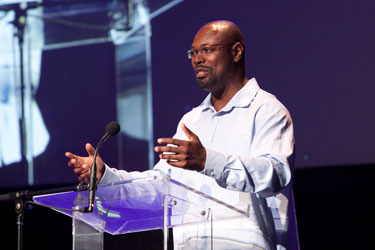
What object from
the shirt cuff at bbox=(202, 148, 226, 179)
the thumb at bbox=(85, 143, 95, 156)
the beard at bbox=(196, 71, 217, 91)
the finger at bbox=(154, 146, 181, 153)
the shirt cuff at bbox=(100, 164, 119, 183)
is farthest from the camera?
the beard at bbox=(196, 71, 217, 91)

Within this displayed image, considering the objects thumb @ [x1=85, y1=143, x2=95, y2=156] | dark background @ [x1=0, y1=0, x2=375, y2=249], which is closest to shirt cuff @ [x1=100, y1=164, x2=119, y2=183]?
thumb @ [x1=85, y1=143, x2=95, y2=156]

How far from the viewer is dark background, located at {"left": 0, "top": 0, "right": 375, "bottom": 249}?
401 centimetres

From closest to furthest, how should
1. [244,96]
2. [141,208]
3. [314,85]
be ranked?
[141,208], [244,96], [314,85]

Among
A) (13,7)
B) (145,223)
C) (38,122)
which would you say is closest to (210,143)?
(145,223)

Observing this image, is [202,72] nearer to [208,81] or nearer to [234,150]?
[208,81]

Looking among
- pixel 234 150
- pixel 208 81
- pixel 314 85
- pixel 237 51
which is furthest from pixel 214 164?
pixel 314 85

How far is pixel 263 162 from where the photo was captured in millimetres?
2428

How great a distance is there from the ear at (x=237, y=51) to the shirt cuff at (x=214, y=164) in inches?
34.2

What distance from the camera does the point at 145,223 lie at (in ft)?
7.77

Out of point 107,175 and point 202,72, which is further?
point 202,72

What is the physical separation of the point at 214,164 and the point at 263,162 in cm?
22

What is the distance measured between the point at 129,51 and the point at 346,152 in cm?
169

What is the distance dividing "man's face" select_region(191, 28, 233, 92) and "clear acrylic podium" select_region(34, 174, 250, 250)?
910 mm

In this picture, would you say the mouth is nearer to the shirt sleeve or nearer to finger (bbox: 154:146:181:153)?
the shirt sleeve
